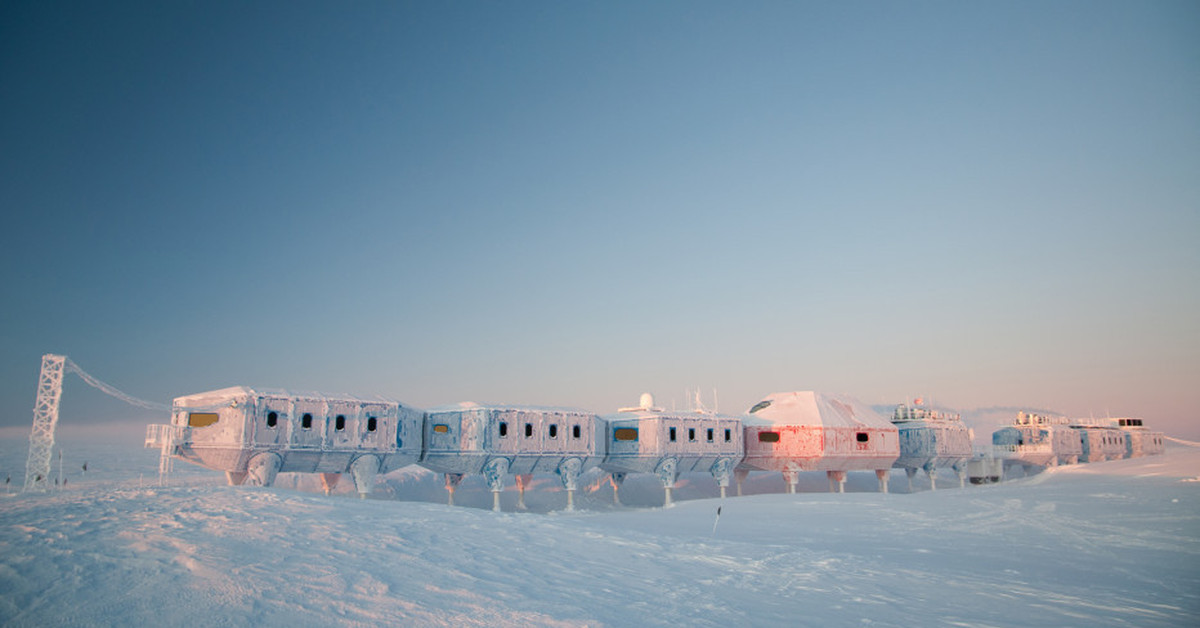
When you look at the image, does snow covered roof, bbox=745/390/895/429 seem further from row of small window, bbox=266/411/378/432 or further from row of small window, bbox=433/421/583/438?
row of small window, bbox=266/411/378/432

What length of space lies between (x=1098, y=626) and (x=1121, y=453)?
11419 centimetres

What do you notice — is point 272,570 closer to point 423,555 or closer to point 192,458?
point 423,555

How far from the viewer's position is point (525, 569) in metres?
15.7

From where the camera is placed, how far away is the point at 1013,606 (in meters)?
15.4

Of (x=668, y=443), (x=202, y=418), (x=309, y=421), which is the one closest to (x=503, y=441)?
(x=309, y=421)

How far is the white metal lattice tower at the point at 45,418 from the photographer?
1850 inches

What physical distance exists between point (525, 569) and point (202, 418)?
107ft

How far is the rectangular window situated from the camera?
39062mm

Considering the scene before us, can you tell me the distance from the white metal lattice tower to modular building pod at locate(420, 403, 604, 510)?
89.8 ft

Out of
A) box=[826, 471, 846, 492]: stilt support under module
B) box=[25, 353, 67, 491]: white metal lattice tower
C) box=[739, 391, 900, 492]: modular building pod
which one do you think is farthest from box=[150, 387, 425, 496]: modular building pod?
box=[826, 471, 846, 492]: stilt support under module

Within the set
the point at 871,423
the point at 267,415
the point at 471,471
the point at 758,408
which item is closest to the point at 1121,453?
the point at 871,423

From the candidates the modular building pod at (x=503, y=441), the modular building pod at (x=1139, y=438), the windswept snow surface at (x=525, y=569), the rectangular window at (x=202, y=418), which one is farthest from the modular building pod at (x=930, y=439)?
the rectangular window at (x=202, y=418)

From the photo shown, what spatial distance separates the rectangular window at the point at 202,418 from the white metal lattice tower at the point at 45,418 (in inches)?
666

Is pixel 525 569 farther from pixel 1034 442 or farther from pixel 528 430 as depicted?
pixel 1034 442
